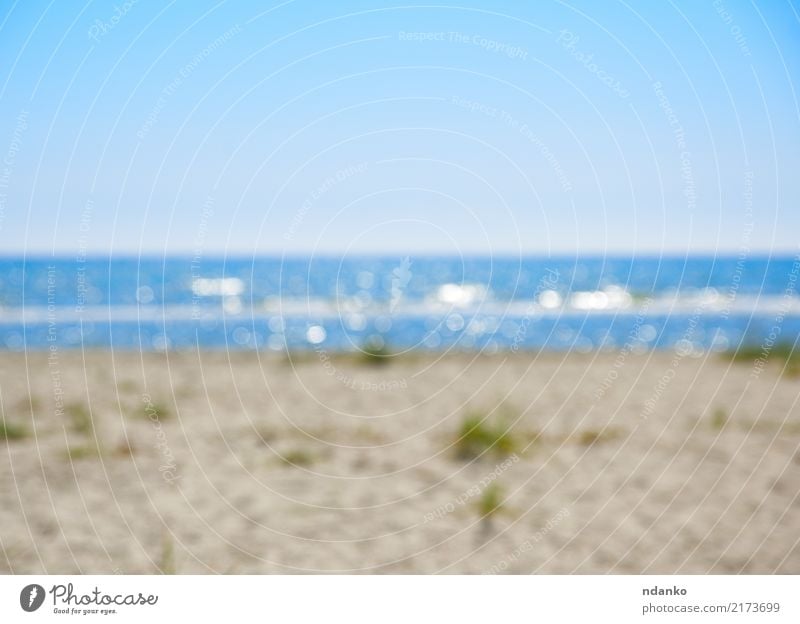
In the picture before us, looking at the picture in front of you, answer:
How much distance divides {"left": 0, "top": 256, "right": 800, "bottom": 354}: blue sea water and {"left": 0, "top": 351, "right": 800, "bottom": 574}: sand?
122cm

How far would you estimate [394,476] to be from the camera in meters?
5.27

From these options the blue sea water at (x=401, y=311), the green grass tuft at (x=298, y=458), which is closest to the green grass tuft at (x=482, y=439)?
the green grass tuft at (x=298, y=458)

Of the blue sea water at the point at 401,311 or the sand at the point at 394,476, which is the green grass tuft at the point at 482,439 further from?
the blue sea water at the point at 401,311

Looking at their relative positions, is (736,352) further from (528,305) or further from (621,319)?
(528,305)

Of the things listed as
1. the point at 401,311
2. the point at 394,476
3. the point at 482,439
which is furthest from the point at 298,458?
the point at 401,311

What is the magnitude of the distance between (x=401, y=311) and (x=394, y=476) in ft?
74.9

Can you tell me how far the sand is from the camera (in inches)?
165

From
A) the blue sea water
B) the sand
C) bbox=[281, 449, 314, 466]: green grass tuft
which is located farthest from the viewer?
the blue sea water

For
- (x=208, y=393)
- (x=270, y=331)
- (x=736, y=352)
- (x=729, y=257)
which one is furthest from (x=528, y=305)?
(x=729, y=257)

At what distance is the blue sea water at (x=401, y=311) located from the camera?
15758 mm

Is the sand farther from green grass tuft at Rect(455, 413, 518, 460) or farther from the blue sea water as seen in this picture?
the blue sea water

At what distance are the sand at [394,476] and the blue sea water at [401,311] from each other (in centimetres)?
122

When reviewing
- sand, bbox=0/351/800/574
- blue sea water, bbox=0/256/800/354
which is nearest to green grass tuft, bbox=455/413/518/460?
sand, bbox=0/351/800/574
